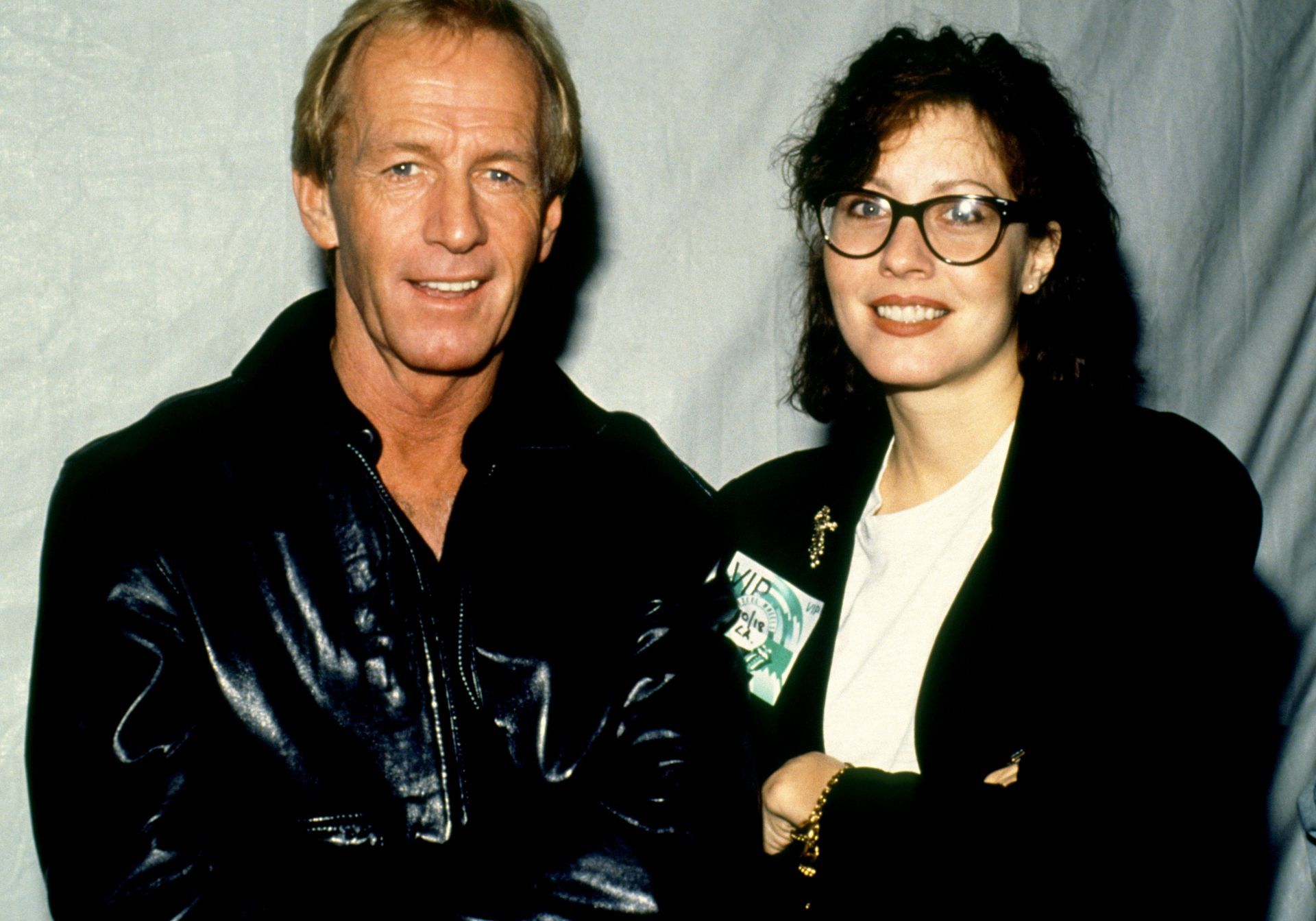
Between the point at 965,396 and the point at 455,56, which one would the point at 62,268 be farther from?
the point at 965,396

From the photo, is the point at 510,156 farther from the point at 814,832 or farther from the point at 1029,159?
the point at 814,832

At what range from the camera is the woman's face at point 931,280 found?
1.82 m

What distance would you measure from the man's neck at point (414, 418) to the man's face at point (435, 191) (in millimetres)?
30

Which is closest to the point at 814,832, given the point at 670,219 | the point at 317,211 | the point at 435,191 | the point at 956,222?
the point at 956,222

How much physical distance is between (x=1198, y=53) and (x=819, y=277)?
3.83 ft

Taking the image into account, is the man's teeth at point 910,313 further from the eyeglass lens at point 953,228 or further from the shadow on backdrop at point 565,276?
the shadow on backdrop at point 565,276

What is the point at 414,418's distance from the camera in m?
1.79

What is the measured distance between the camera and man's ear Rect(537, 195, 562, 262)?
1850 mm

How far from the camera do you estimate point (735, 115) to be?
2.48 meters

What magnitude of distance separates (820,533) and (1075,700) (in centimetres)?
55

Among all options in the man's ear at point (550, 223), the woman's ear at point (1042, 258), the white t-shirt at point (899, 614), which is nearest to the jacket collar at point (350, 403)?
the man's ear at point (550, 223)

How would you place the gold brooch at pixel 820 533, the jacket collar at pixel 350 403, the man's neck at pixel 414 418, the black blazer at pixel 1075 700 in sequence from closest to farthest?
the black blazer at pixel 1075 700, the jacket collar at pixel 350 403, the man's neck at pixel 414 418, the gold brooch at pixel 820 533

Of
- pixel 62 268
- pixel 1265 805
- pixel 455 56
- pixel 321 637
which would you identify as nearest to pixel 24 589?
pixel 62 268

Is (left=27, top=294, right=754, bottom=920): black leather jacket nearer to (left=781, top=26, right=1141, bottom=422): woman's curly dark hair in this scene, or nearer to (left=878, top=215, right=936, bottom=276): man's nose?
(left=878, top=215, right=936, bottom=276): man's nose
